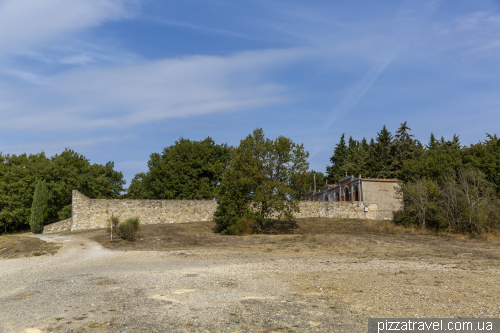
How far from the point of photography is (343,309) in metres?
6.51

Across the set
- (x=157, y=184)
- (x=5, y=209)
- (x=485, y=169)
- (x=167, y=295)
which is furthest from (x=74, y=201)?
(x=485, y=169)

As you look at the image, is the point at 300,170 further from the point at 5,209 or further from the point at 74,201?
the point at 5,209

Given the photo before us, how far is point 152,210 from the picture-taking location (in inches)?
1321

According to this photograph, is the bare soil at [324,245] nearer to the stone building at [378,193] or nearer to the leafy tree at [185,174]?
the stone building at [378,193]

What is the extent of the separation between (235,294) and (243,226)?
59.5 feet

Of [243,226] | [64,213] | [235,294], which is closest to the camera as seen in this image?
[235,294]

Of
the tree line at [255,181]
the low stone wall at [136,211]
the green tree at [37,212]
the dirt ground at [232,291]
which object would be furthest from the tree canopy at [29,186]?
the dirt ground at [232,291]

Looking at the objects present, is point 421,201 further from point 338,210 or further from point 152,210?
point 152,210

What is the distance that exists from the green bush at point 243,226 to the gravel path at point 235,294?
39.1 ft

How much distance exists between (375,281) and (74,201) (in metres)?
28.7

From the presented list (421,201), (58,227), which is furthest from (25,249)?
(421,201)

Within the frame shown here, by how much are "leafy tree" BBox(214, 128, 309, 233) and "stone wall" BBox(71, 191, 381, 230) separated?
754 centimetres

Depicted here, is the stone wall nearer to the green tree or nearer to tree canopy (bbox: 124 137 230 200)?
the green tree

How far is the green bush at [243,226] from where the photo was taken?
2588cm
